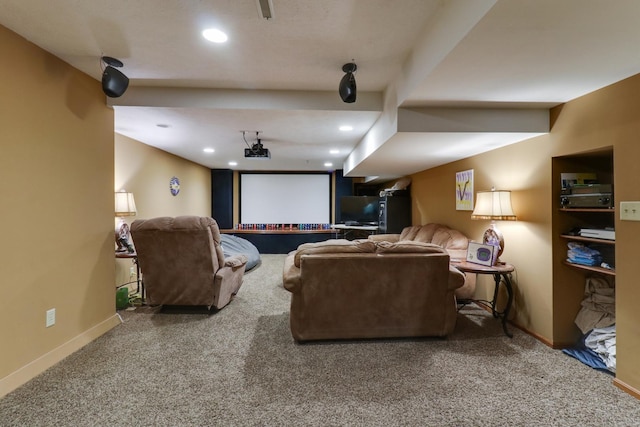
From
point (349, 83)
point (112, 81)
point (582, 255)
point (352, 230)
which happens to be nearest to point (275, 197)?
point (352, 230)

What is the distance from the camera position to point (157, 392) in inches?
73.3

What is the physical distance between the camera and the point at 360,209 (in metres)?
7.21

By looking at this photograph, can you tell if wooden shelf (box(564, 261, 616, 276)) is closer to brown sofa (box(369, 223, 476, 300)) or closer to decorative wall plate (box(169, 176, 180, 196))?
brown sofa (box(369, 223, 476, 300))

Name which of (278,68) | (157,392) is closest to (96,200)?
(157,392)

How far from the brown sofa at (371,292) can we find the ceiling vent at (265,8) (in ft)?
5.75

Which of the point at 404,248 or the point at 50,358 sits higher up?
the point at 404,248

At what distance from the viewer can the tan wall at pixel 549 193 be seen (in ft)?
6.23

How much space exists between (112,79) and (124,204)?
182cm

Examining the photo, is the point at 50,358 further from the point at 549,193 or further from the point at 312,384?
the point at 549,193

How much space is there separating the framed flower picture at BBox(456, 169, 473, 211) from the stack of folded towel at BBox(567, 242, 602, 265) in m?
1.35

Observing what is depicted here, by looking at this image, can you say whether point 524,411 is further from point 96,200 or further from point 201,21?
point 96,200

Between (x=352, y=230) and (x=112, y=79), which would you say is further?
(x=352, y=230)

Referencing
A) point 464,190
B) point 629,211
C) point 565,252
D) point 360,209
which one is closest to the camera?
point 629,211

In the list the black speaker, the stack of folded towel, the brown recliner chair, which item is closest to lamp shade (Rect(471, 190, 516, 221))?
the stack of folded towel
